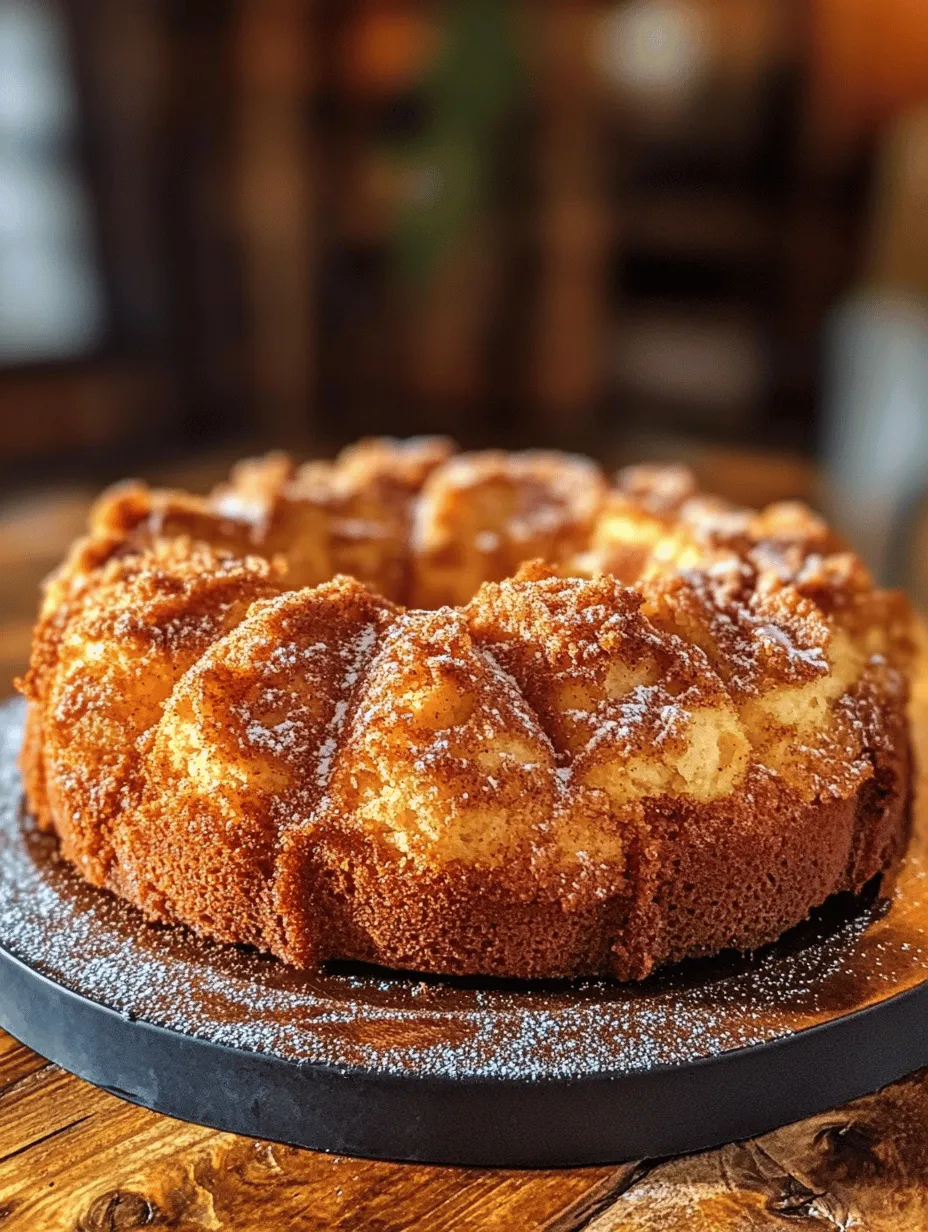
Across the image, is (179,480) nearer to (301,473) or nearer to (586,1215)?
(301,473)

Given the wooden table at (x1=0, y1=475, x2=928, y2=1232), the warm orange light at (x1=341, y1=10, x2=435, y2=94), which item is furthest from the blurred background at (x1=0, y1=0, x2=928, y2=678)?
the wooden table at (x1=0, y1=475, x2=928, y2=1232)

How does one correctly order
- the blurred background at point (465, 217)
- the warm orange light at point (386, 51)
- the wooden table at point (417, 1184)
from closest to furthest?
the wooden table at point (417, 1184) < the blurred background at point (465, 217) < the warm orange light at point (386, 51)

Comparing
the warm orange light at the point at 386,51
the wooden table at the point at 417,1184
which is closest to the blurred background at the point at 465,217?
the warm orange light at the point at 386,51

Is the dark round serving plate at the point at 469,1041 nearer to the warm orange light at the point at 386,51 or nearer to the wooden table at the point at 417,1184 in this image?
the wooden table at the point at 417,1184

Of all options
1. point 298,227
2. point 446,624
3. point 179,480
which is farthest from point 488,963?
point 298,227

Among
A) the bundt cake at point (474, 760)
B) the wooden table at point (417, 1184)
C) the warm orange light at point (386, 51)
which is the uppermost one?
the warm orange light at point (386, 51)

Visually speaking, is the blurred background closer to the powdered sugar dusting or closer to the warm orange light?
the warm orange light
